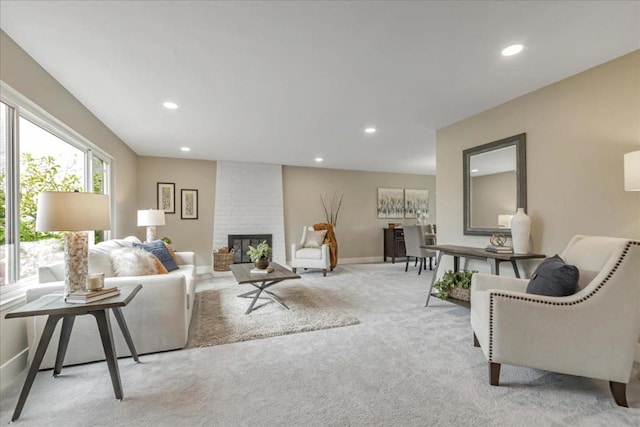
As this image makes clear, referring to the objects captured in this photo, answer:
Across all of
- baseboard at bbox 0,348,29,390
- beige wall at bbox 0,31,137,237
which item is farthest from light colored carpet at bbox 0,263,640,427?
beige wall at bbox 0,31,137,237

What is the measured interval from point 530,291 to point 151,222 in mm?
4709

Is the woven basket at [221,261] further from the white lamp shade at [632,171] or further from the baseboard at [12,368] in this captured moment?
the white lamp shade at [632,171]

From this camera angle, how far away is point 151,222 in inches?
177

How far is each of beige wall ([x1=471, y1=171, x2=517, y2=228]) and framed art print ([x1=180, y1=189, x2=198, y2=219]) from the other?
5.01 metres

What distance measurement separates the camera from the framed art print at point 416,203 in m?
7.67

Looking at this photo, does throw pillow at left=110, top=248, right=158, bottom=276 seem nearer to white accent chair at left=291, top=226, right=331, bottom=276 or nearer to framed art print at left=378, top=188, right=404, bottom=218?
white accent chair at left=291, top=226, right=331, bottom=276

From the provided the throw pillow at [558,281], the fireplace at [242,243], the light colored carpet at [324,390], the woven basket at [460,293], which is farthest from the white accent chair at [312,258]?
the throw pillow at [558,281]

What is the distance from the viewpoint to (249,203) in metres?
6.30

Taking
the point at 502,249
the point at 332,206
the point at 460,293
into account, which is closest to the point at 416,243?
the point at 332,206

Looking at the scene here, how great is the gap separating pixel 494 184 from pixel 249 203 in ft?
15.0

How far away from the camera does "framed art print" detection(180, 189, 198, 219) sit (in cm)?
593

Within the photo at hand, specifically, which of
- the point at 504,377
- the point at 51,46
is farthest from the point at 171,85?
the point at 504,377

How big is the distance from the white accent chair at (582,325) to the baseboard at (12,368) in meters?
3.03

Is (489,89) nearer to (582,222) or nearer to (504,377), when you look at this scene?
(582,222)
